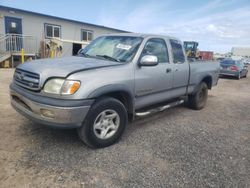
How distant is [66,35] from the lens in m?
17.3

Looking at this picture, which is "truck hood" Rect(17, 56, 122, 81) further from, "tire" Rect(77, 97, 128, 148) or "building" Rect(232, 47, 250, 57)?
"building" Rect(232, 47, 250, 57)

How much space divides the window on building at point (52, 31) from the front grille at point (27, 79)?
13706mm

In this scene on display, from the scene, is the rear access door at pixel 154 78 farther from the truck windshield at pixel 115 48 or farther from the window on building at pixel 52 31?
the window on building at pixel 52 31

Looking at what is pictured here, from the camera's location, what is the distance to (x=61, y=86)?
9.58 ft

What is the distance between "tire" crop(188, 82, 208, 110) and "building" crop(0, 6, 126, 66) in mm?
11545

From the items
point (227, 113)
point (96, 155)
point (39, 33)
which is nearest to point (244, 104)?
point (227, 113)

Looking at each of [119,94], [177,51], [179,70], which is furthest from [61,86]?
[177,51]

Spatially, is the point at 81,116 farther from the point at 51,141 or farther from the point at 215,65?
the point at 215,65

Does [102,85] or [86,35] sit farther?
[86,35]

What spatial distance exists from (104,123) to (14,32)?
13.7 m

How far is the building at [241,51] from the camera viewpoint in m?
60.4

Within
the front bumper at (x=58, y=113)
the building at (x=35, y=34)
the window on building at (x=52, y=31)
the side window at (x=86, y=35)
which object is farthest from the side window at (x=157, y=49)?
the side window at (x=86, y=35)

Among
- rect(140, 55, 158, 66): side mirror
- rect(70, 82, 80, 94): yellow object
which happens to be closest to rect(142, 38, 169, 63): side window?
rect(140, 55, 158, 66): side mirror

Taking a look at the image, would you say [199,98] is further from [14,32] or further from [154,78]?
[14,32]
